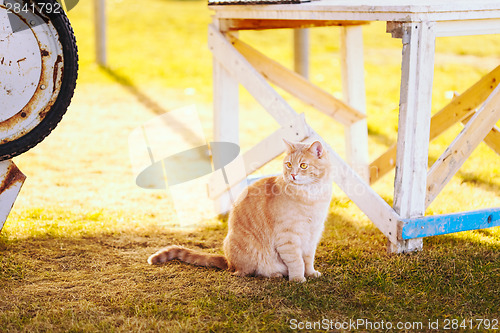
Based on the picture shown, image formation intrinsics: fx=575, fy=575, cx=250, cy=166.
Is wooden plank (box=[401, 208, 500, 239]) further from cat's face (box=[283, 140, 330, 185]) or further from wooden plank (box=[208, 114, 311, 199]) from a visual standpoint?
wooden plank (box=[208, 114, 311, 199])

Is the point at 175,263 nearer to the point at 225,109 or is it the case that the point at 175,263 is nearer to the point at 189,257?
the point at 189,257

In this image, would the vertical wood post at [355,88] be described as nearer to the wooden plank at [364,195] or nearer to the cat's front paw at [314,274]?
the wooden plank at [364,195]

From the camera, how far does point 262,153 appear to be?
399cm

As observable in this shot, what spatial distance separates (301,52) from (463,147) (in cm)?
487

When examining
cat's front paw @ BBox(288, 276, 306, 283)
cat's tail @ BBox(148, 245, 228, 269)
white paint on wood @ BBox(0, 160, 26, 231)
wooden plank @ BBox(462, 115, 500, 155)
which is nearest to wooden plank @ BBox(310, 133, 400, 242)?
cat's front paw @ BBox(288, 276, 306, 283)

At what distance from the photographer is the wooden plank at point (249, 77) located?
3.74 meters

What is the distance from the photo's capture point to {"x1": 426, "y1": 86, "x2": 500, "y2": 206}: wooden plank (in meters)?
3.56

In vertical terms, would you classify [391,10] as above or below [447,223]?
above

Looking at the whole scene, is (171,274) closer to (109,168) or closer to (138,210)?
(138,210)

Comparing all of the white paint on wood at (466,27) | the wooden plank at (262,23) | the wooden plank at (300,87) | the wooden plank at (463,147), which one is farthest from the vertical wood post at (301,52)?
the white paint on wood at (466,27)

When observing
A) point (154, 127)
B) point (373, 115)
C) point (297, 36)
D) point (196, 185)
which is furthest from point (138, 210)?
point (297, 36)

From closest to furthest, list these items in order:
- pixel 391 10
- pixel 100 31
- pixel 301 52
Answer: pixel 391 10, pixel 301 52, pixel 100 31

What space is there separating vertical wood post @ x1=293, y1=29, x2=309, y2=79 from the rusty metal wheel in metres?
5.56

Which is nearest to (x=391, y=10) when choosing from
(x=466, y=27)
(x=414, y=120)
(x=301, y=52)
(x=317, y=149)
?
(x=466, y=27)
